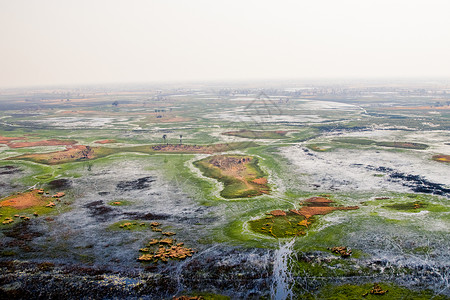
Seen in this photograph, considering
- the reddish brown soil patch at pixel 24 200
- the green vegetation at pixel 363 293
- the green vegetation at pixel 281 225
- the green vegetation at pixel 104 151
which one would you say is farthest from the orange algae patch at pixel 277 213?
the green vegetation at pixel 104 151

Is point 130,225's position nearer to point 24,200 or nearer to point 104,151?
point 24,200

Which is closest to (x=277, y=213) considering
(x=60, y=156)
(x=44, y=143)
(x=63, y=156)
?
(x=63, y=156)

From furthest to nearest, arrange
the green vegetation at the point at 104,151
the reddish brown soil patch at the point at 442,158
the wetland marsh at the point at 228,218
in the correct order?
the green vegetation at the point at 104,151, the reddish brown soil patch at the point at 442,158, the wetland marsh at the point at 228,218

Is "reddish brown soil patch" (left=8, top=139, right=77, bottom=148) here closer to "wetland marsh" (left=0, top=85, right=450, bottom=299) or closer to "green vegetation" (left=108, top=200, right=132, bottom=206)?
"wetland marsh" (left=0, top=85, right=450, bottom=299)

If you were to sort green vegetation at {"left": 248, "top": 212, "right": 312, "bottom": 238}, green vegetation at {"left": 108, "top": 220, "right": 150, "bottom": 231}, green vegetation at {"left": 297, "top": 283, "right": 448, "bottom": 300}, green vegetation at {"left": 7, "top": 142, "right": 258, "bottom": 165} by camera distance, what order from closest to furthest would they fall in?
green vegetation at {"left": 297, "top": 283, "right": 448, "bottom": 300} → green vegetation at {"left": 248, "top": 212, "right": 312, "bottom": 238} → green vegetation at {"left": 108, "top": 220, "right": 150, "bottom": 231} → green vegetation at {"left": 7, "top": 142, "right": 258, "bottom": 165}

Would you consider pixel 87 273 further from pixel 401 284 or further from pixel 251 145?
pixel 251 145

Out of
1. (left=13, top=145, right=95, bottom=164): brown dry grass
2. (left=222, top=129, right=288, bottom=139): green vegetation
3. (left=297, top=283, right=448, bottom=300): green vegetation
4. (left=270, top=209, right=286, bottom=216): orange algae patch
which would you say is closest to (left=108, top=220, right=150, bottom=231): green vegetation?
(left=270, top=209, right=286, bottom=216): orange algae patch

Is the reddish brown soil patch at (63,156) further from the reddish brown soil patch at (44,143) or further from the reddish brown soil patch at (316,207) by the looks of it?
the reddish brown soil patch at (316,207)
